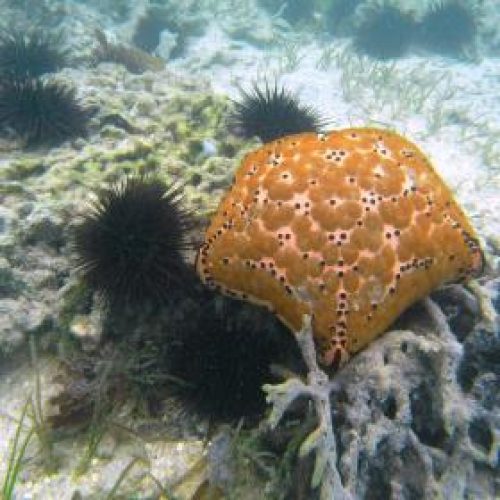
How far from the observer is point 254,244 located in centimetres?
326

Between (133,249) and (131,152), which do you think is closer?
(133,249)

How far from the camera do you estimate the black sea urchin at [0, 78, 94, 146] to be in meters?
5.43

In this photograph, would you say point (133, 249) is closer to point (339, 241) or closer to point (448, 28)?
point (339, 241)

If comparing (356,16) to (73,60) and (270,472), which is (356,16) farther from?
(270,472)

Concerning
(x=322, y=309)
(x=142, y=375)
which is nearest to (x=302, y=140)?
(x=322, y=309)

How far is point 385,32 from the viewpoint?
14070 millimetres

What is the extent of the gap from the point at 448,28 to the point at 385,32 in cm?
185

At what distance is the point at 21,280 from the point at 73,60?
7.92 metres

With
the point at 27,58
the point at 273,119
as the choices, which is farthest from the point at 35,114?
the point at 27,58

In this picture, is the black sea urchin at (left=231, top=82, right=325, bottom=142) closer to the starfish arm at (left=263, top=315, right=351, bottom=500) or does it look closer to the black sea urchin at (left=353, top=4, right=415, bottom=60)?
the starfish arm at (left=263, top=315, right=351, bottom=500)

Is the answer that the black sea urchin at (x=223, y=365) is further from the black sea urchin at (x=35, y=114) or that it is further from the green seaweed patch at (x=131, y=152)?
the black sea urchin at (x=35, y=114)

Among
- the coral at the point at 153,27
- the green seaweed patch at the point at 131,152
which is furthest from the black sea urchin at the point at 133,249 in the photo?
the coral at the point at 153,27

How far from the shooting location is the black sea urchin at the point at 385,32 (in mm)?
14070

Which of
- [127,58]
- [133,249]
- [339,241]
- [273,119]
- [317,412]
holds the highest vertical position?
[339,241]
